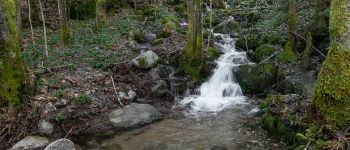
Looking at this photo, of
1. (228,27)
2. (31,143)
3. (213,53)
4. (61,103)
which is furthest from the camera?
(228,27)

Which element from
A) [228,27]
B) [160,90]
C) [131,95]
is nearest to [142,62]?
[160,90]

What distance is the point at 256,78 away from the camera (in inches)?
516

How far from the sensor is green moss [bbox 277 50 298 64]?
1326 centimetres

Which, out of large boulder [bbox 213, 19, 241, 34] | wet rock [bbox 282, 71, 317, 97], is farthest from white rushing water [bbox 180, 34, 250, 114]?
large boulder [bbox 213, 19, 241, 34]

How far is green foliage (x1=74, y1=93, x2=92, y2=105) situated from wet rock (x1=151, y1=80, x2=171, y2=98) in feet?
7.95

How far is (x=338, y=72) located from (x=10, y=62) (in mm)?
7672

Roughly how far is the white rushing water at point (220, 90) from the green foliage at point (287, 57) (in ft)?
5.29

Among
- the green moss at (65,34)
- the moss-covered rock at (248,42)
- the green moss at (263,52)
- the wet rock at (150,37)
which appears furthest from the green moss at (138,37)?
the green moss at (263,52)

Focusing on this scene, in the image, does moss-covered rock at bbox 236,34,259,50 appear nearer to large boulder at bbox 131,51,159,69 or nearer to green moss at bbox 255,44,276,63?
green moss at bbox 255,44,276,63

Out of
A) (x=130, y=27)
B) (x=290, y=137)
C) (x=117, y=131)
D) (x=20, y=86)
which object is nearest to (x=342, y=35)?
(x=290, y=137)

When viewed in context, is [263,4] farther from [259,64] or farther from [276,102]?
[276,102]

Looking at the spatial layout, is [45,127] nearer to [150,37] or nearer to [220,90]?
[220,90]

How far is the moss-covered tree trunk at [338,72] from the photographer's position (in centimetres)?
725

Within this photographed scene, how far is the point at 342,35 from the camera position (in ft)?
23.8
